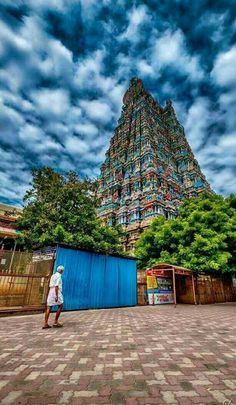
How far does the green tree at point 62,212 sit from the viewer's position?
1585cm

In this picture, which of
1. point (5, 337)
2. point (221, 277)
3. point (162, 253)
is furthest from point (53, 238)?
point (221, 277)

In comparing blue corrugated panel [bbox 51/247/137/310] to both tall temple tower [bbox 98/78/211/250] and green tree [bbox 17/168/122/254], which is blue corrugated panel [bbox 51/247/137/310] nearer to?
green tree [bbox 17/168/122/254]

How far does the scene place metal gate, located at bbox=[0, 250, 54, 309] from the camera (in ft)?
27.7

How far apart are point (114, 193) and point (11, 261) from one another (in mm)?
31693

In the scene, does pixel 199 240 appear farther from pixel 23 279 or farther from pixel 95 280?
pixel 23 279

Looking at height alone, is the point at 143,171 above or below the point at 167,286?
above

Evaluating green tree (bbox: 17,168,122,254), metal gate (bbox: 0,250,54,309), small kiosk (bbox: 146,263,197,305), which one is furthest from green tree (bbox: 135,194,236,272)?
metal gate (bbox: 0,250,54,309)

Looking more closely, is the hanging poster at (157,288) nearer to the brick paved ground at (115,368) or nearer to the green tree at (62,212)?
the green tree at (62,212)

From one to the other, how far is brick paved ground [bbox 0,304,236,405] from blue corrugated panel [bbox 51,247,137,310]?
5.04 meters

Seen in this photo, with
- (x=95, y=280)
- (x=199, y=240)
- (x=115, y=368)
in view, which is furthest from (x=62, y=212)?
(x=115, y=368)

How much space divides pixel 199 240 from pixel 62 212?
33.5ft

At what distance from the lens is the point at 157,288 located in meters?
15.3

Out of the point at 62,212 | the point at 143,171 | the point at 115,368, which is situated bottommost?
the point at 115,368

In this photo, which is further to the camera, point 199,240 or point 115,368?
point 199,240
